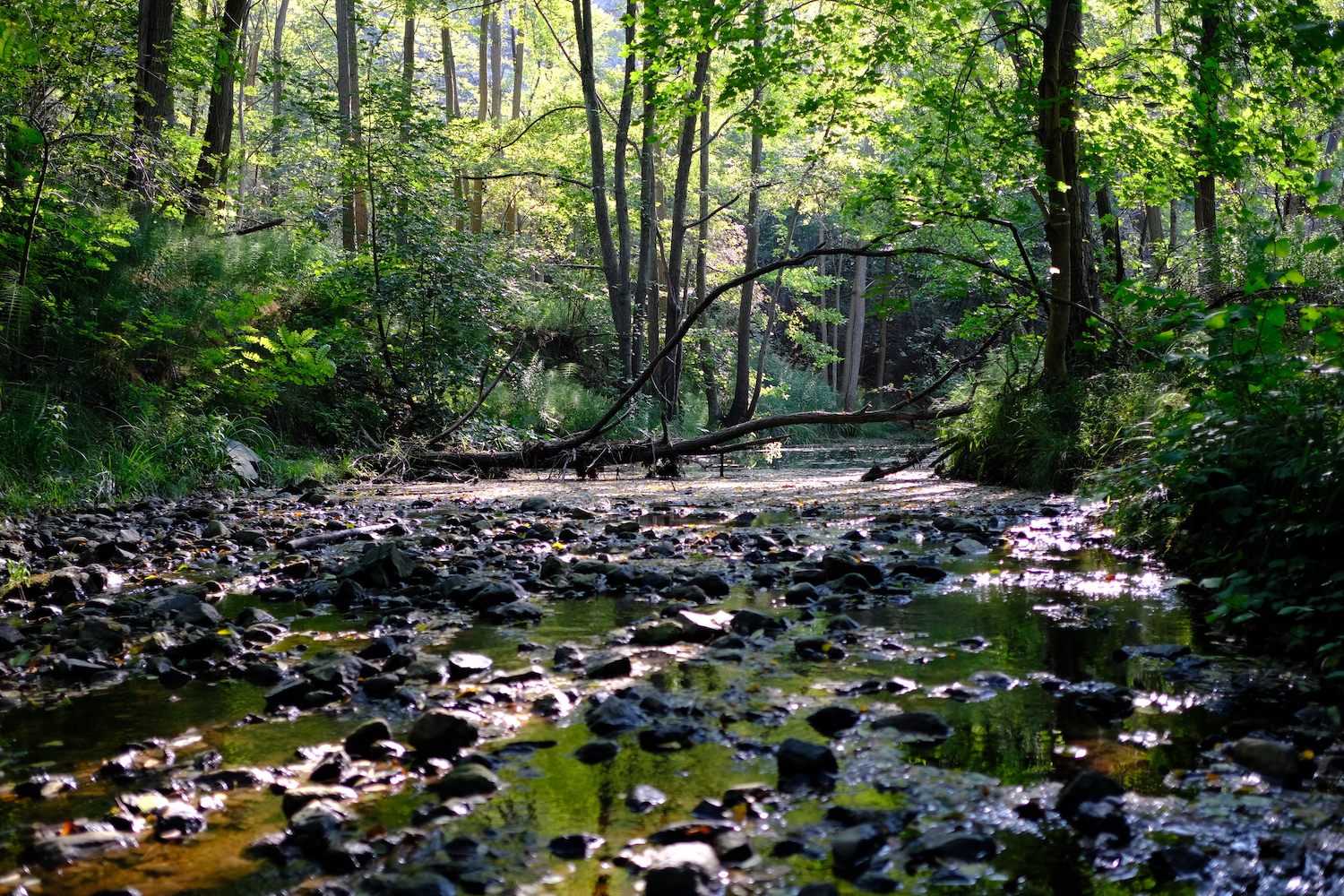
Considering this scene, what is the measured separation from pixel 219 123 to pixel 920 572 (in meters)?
10.9

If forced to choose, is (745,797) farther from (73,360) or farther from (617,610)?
(73,360)

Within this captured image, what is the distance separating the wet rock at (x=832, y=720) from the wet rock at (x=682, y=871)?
2.40ft

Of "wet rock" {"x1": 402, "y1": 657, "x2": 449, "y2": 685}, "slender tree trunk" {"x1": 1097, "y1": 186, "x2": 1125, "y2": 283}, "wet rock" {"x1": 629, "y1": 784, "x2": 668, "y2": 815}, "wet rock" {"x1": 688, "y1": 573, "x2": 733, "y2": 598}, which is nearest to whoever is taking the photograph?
"wet rock" {"x1": 629, "y1": 784, "x2": 668, "y2": 815}

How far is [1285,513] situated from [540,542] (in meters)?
3.86

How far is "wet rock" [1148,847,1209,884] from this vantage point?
5.67ft

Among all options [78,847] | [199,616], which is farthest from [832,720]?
[199,616]

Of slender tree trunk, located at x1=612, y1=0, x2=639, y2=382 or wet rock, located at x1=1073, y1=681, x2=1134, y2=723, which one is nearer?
wet rock, located at x1=1073, y1=681, x2=1134, y2=723

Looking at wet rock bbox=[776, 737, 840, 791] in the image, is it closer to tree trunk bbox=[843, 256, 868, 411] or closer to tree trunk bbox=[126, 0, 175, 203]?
tree trunk bbox=[126, 0, 175, 203]

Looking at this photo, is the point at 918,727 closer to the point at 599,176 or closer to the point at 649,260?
the point at 599,176

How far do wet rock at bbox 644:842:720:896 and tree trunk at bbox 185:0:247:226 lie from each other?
9.38m

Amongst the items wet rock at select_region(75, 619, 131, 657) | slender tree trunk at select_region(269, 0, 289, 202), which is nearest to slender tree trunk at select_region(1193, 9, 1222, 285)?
wet rock at select_region(75, 619, 131, 657)

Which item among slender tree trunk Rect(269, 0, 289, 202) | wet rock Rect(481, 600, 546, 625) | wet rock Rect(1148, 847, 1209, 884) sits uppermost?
slender tree trunk Rect(269, 0, 289, 202)

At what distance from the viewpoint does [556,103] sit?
21656 millimetres

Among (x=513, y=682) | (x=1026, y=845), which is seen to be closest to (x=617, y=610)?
(x=513, y=682)
